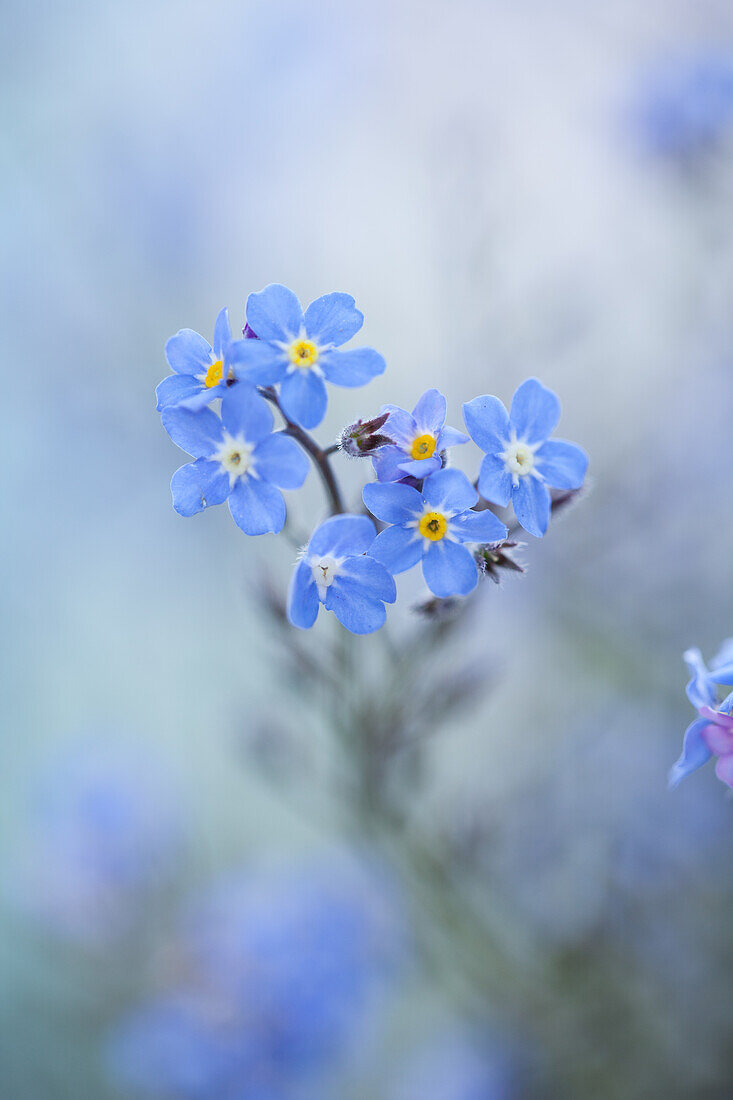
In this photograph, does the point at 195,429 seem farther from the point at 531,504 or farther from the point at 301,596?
the point at 531,504

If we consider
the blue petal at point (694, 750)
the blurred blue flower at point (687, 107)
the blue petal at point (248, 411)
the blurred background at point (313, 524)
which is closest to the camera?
A: the blue petal at point (248, 411)

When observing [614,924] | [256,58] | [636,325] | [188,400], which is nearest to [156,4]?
[256,58]

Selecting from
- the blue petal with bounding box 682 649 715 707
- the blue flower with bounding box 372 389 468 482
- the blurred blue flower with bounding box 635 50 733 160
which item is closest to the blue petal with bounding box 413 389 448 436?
the blue flower with bounding box 372 389 468 482

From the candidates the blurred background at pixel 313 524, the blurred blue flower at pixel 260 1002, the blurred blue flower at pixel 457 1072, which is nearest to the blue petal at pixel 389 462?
the blurred background at pixel 313 524

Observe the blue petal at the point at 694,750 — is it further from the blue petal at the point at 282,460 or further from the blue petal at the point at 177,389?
the blue petal at the point at 177,389

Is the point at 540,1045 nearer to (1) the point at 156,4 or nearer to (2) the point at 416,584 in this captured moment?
(2) the point at 416,584

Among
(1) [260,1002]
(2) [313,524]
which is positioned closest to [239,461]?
(2) [313,524]
